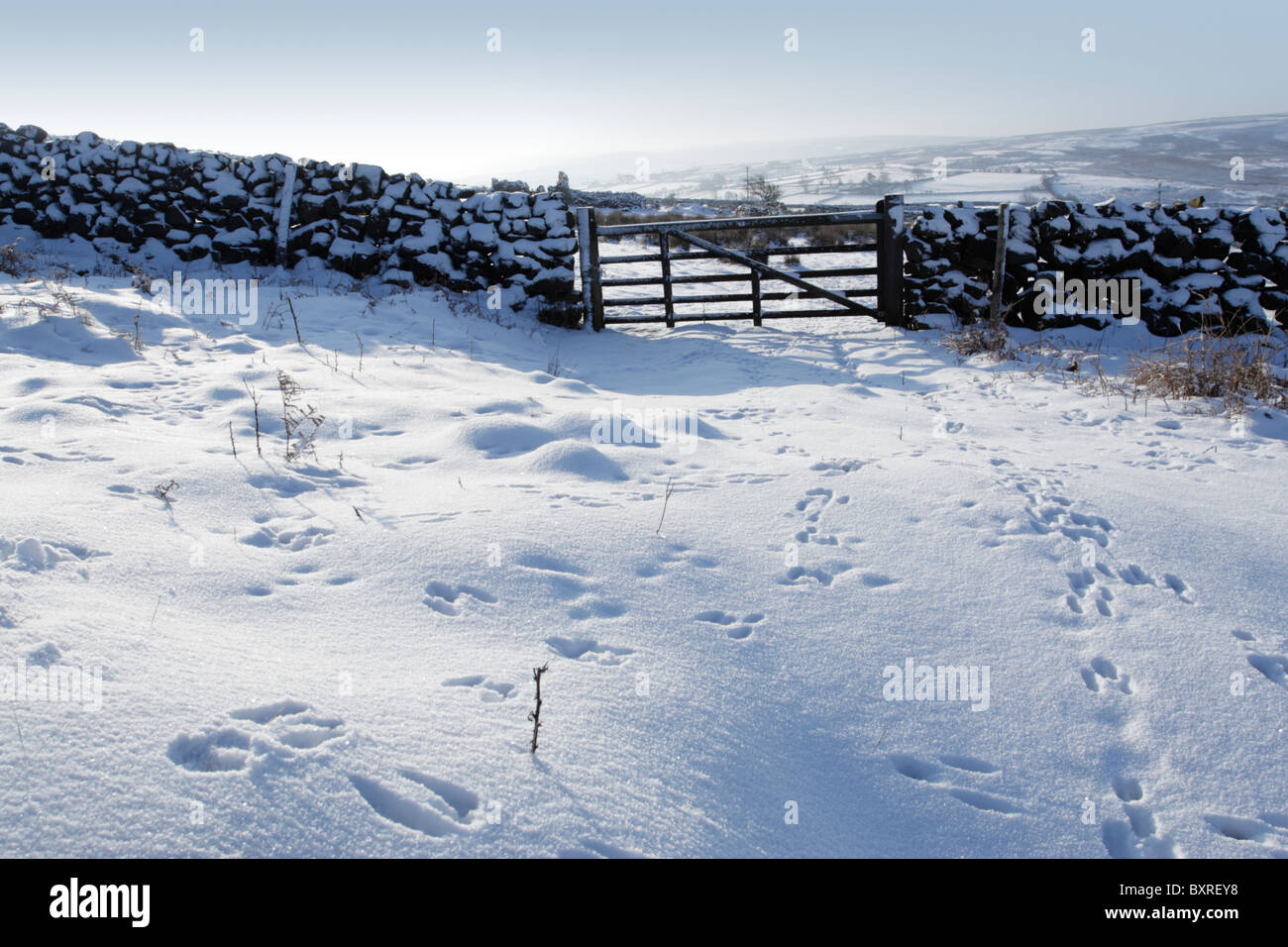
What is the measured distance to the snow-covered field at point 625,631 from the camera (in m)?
1.88

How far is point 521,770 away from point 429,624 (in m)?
0.85

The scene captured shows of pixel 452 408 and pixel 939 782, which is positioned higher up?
pixel 452 408

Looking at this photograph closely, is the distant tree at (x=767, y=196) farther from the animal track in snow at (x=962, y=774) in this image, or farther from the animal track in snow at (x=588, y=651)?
the animal track in snow at (x=962, y=774)

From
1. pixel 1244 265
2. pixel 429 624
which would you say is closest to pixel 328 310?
pixel 429 624

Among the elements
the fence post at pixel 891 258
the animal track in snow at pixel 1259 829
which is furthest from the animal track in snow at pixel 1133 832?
the fence post at pixel 891 258

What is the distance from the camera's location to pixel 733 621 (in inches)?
114

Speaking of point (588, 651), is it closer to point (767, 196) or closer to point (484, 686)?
point (484, 686)

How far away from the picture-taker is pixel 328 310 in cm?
829

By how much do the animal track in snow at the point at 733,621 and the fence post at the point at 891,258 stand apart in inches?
304

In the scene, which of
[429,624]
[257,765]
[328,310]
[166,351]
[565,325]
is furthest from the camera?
[565,325]

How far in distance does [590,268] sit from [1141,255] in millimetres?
6695

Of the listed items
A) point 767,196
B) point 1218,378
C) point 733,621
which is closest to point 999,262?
point 1218,378

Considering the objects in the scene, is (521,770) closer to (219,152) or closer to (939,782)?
(939,782)
